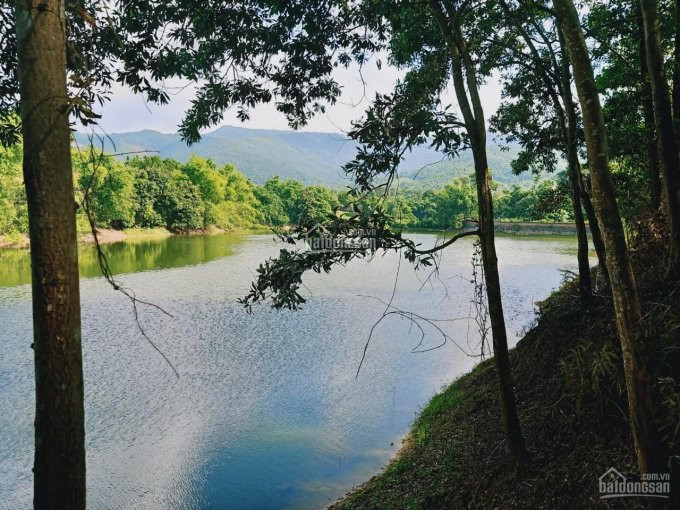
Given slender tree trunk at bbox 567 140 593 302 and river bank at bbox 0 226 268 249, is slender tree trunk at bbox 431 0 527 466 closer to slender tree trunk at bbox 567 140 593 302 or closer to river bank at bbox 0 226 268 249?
slender tree trunk at bbox 567 140 593 302

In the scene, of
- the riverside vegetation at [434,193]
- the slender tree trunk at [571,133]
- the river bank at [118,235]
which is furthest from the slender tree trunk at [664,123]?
the river bank at [118,235]

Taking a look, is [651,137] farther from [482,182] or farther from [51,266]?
[51,266]

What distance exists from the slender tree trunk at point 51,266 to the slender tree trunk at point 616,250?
9.02 ft

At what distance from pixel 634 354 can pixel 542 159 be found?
770 centimetres

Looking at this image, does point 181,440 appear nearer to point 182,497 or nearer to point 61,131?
point 182,497

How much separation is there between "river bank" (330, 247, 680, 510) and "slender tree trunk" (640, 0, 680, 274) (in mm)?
501

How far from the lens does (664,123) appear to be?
387cm

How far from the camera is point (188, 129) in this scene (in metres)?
5.00

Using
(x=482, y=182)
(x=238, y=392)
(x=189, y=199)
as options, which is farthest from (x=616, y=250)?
(x=189, y=199)

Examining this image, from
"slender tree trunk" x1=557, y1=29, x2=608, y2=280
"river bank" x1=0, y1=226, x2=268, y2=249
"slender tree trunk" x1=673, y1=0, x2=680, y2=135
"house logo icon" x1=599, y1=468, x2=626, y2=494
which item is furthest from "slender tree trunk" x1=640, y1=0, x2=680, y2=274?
"river bank" x1=0, y1=226, x2=268, y2=249

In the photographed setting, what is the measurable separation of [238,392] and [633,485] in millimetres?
7522

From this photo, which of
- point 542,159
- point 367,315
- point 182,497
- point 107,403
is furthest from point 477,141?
point 367,315

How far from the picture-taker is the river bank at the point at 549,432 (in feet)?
11.9

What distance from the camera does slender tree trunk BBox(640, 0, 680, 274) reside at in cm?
360
